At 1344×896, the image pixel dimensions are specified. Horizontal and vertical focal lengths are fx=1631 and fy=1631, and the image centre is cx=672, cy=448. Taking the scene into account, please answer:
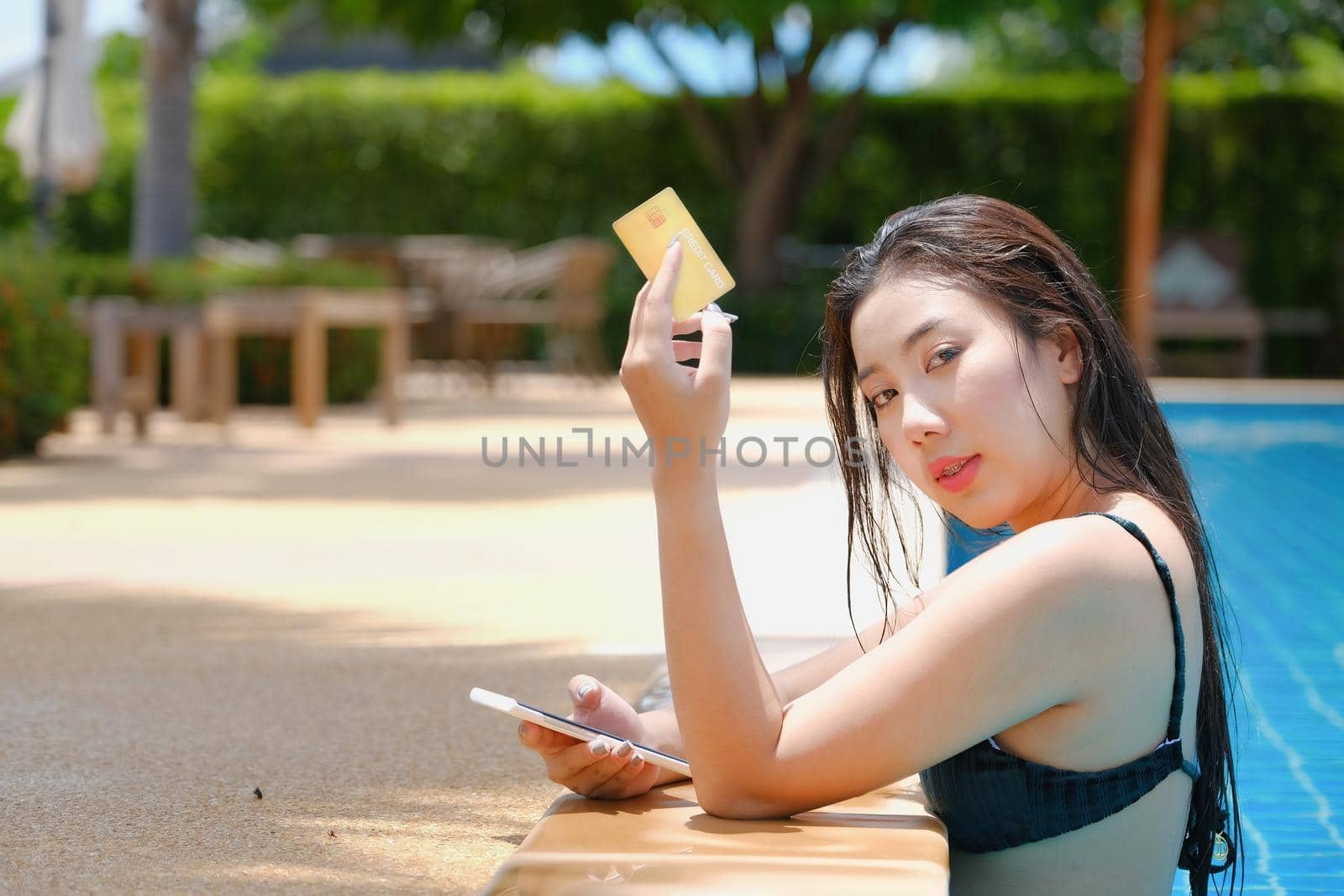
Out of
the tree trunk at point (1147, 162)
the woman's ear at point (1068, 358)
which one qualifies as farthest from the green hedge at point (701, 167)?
the woman's ear at point (1068, 358)

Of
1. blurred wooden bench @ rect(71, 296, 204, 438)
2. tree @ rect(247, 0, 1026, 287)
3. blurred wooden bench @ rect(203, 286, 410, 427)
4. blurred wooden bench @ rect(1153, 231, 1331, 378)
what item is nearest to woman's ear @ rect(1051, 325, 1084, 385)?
blurred wooden bench @ rect(71, 296, 204, 438)

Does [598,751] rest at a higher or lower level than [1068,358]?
lower

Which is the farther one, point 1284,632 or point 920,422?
point 1284,632

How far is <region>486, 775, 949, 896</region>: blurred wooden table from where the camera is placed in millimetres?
1424

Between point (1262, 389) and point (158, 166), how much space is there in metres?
8.45

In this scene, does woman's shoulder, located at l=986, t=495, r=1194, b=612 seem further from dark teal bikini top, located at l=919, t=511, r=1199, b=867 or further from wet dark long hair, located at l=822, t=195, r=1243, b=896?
wet dark long hair, located at l=822, t=195, r=1243, b=896

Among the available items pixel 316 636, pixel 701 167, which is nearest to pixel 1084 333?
pixel 316 636

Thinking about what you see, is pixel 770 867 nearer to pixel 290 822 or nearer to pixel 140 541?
pixel 290 822

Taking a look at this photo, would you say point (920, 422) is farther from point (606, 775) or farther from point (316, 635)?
point (316, 635)

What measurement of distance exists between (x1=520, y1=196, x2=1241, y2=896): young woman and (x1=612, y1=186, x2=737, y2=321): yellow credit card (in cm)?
3

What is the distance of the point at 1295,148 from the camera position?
607 inches

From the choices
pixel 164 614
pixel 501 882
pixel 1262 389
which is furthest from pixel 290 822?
pixel 1262 389

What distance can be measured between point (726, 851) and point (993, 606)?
34 cm

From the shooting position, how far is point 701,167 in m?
16.3
